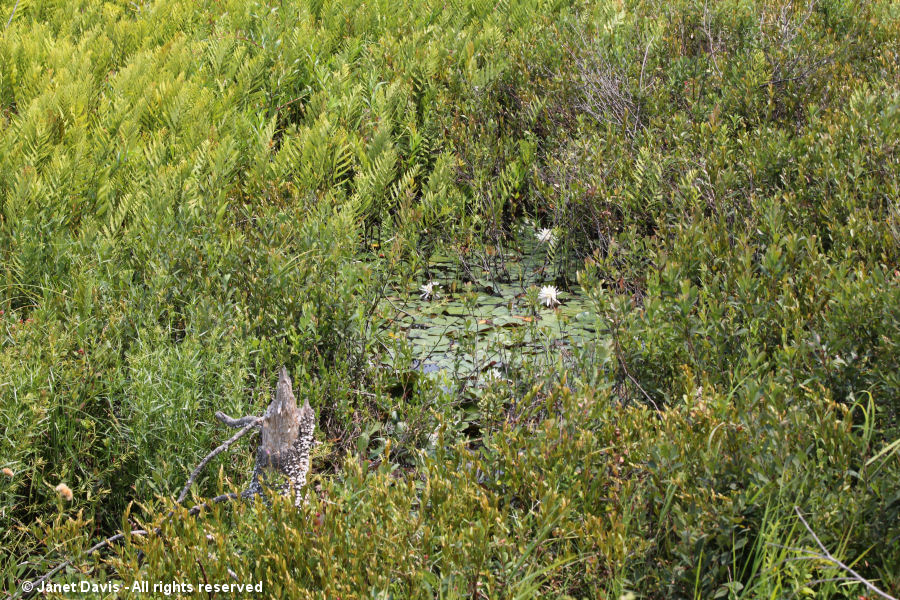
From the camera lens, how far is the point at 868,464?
7.17 feet

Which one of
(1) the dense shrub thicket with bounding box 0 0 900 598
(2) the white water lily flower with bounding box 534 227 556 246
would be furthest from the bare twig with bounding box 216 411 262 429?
(2) the white water lily flower with bounding box 534 227 556 246

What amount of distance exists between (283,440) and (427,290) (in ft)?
6.11

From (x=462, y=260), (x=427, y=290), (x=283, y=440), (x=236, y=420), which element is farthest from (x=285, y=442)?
(x=462, y=260)

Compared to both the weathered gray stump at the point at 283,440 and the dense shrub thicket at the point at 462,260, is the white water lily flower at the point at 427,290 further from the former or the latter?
the weathered gray stump at the point at 283,440

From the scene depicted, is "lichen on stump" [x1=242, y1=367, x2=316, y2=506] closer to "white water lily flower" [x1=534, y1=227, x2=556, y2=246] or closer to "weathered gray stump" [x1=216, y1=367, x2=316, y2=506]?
"weathered gray stump" [x1=216, y1=367, x2=316, y2=506]

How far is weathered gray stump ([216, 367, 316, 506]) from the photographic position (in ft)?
8.11

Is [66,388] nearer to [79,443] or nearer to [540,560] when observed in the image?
[79,443]

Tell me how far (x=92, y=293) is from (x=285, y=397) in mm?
1313

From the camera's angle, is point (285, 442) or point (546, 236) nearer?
point (285, 442)

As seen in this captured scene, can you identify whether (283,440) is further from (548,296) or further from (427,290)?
(548,296)

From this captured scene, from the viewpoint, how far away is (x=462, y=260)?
4.48 m

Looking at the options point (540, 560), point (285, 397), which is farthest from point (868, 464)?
point (285, 397)

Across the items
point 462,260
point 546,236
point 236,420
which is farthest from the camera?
point 546,236

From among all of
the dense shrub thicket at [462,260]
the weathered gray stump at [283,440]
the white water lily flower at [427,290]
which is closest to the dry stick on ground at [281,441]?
the weathered gray stump at [283,440]
